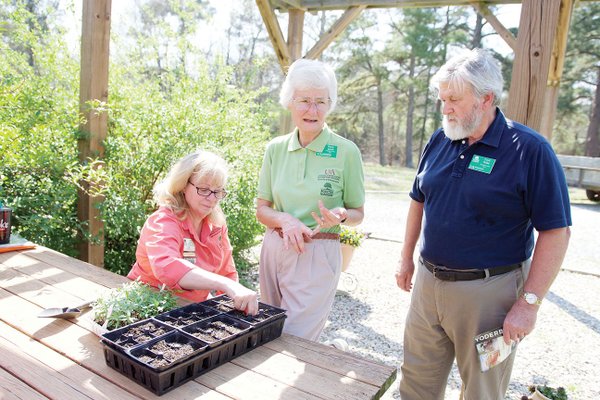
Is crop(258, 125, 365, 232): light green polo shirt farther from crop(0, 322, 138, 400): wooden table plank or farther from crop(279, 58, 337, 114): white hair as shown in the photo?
crop(0, 322, 138, 400): wooden table plank

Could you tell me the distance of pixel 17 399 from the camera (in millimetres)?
1086

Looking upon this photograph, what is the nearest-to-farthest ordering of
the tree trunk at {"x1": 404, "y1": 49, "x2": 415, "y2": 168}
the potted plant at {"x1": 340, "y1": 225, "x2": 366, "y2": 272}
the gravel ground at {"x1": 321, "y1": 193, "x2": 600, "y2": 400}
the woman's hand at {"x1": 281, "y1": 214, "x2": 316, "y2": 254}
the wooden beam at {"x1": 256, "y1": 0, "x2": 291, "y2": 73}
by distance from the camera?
the woman's hand at {"x1": 281, "y1": 214, "x2": 316, "y2": 254} → the gravel ground at {"x1": 321, "y1": 193, "x2": 600, "y2": 400} → the potted plant at {"x1": 340, "y1": 225, "x2": 366, "y2": 272} → the wooden beam at {"x1": 256, "y1": 0, "x2": 291, "y2": 73} → the tree trunk at {"x1": 404, "y1": 49, "x2": 415, "y2": 168}

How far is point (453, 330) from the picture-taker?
176 cm

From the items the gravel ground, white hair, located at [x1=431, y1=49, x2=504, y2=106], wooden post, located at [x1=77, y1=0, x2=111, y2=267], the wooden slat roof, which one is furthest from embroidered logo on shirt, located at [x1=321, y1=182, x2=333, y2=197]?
the wooden slat roof

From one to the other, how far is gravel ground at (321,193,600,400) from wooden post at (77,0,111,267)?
6.07 feet

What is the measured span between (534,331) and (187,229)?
317 centimetres

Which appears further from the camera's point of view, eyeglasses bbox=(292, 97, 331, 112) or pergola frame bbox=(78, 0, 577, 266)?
pergola frame bbox=(78, 0, 577, 266)

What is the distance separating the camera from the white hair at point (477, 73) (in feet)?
5.24

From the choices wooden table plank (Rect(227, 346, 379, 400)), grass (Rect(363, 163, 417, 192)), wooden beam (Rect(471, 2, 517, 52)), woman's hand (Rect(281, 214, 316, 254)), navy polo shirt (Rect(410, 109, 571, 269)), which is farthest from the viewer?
grass (Rect(363, 163, 417, 192))

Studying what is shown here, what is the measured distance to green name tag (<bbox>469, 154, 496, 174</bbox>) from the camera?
1.61 m

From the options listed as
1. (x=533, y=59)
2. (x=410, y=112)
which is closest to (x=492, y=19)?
(x=533, y=59)

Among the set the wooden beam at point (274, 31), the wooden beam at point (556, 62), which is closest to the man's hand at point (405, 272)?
the wooden beam at point (556, 62)

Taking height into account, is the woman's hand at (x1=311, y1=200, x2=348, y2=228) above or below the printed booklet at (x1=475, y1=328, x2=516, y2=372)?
above

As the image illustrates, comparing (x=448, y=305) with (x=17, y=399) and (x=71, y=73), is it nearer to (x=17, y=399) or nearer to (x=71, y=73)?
(x=17, y=399)
